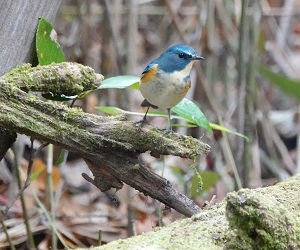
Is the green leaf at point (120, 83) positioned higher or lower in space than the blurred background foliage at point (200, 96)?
higher

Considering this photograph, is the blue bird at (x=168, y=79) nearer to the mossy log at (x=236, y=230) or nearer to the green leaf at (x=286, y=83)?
the mossy log at (x=236, y=230)

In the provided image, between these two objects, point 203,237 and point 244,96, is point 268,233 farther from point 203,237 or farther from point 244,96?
point 244,96

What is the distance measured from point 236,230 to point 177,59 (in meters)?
0.96

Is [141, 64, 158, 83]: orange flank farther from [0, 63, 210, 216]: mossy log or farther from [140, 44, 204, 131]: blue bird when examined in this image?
[0, 63, 210, 216]: mossy log

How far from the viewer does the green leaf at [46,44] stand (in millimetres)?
2482

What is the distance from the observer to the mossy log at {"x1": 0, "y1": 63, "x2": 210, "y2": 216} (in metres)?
2.18

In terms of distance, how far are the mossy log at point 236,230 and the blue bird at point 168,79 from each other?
1.61 ft

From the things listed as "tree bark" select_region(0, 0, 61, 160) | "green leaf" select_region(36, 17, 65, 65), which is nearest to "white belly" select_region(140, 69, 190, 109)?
"green leaf" select_region(36, 17, 65, 65)

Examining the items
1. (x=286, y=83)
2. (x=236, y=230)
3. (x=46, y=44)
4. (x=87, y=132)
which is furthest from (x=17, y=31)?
(x=286, y=83)

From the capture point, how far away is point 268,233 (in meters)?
1.84

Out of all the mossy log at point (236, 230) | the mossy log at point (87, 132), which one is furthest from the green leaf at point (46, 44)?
the mossy log at point (236, 230)

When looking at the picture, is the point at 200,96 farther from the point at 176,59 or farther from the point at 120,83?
the point at 120,83

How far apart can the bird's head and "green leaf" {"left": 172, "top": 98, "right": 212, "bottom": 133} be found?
0.48 feet

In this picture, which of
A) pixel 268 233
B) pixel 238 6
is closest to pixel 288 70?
pixel 238 6
